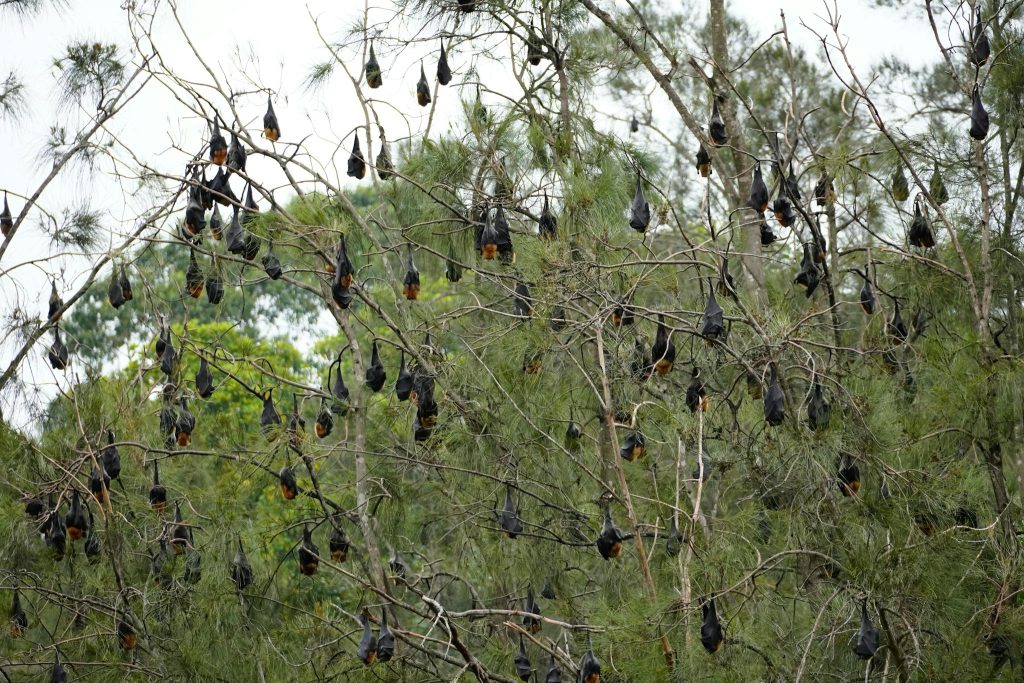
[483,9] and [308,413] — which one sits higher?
[483,9]

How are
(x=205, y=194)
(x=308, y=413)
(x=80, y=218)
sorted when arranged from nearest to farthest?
1. (x=205, y=194)
2. (x=80, y=218)
3. (x=308, y=413)

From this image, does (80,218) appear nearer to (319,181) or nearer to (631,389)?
(319,181)

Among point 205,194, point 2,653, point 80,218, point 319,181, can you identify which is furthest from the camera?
point 80,218

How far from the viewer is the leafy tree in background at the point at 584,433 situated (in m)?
6.30

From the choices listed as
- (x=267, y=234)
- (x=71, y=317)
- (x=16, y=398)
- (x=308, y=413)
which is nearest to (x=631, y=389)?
(x=267, y=234)

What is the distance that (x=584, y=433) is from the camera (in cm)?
803

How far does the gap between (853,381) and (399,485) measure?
114 inches

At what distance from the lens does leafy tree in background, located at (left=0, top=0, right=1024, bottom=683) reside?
6301 millimetres

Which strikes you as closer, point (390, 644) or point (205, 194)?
point (390, 644)

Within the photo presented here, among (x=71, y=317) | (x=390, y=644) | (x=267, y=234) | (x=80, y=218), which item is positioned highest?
(x=71, y=317)

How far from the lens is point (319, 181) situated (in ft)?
24.7

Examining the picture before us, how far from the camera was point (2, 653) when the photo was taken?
8.27m

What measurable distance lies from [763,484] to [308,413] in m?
5.56

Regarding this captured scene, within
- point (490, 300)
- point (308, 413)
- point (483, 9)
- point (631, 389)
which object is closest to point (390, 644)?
point (631, 389)
